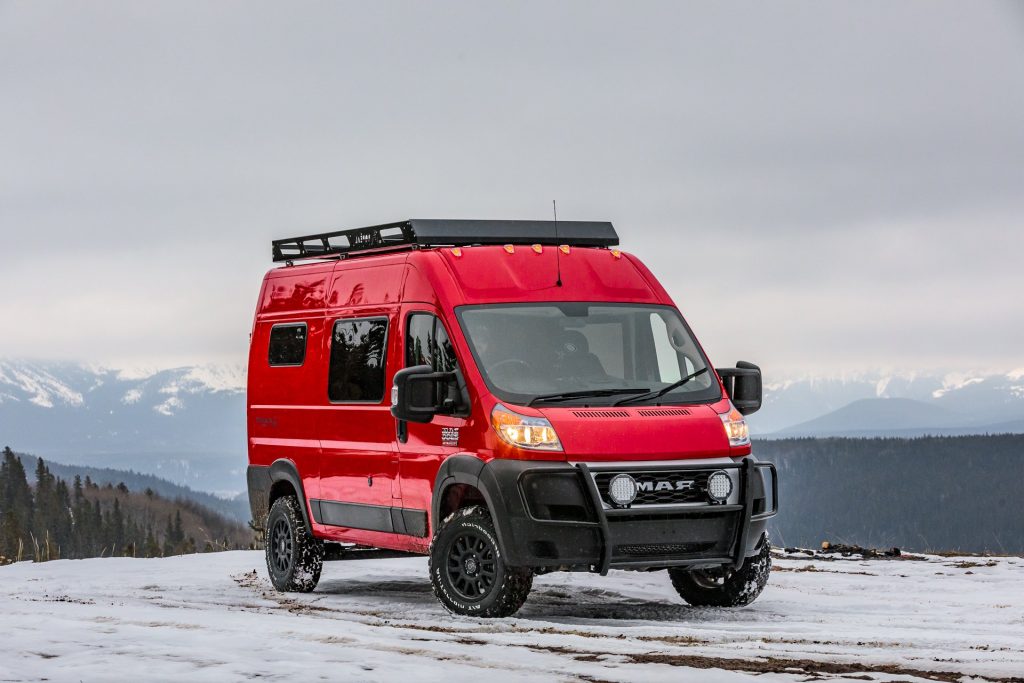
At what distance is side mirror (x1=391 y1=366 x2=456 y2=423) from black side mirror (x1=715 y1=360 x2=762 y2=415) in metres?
2.29

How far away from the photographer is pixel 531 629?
9.61 metres

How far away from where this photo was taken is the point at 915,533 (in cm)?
13762

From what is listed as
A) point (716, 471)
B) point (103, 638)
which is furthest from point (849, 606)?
point (103, 638)

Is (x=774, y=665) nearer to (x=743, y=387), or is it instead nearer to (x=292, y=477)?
(x=743, y=387)

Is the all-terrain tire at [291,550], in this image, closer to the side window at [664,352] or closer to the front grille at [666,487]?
the side window at [664,352]

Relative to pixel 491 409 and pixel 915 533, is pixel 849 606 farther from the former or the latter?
pixel 915 533

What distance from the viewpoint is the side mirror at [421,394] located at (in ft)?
35.7

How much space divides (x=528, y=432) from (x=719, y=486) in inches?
59.7

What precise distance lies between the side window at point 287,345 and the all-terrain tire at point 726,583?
409 cm

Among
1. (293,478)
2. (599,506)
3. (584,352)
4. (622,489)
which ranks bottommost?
(599,506)

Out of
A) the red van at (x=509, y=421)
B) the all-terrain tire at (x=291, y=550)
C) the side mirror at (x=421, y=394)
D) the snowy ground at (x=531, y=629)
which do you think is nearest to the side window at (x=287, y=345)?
the red van at (x=509, y=421)

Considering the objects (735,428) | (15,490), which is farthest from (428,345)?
(15,490)

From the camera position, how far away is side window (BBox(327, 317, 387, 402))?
12.2 m

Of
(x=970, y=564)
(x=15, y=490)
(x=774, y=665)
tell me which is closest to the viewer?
(x=774, y=665)
